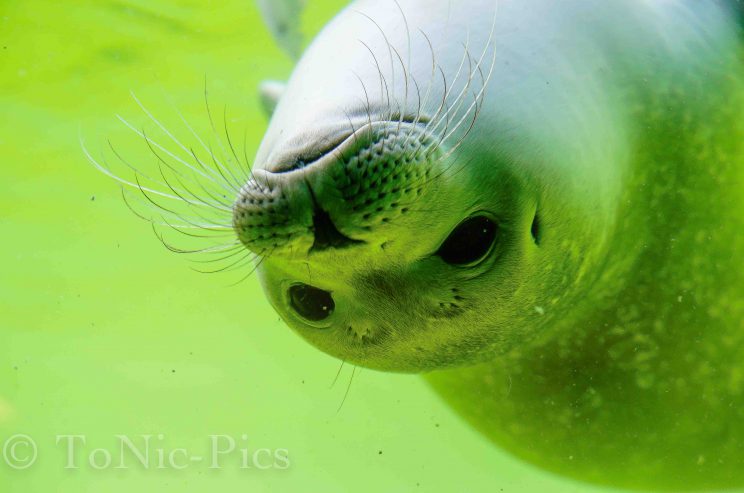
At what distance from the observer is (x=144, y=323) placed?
671 centimetres

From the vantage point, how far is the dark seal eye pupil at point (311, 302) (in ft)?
6.10

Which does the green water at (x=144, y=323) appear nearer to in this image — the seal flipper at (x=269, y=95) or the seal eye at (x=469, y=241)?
the seal flipper at (x=269, y=95)

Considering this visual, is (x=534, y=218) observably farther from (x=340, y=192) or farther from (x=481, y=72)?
(x=340, y=192)

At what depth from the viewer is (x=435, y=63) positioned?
5.75 feet

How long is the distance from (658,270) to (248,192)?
1303 mm

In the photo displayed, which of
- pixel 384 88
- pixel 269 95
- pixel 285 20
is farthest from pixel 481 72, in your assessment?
pixel 285 20

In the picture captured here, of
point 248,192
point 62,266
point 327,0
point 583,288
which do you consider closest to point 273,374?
point 62,266

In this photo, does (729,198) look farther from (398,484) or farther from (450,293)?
(398,484)

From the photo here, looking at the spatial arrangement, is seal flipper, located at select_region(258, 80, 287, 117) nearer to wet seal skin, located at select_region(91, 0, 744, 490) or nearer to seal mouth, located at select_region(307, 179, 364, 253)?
wet seal skin, located at select_region(91, 0, 744, 490)

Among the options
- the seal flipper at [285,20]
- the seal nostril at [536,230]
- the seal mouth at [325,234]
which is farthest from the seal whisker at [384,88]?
the seal flipper at [285,20]

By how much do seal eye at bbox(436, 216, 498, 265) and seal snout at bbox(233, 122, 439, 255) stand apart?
0.65 ft

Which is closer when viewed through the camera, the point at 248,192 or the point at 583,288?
Result: the point at 248,192

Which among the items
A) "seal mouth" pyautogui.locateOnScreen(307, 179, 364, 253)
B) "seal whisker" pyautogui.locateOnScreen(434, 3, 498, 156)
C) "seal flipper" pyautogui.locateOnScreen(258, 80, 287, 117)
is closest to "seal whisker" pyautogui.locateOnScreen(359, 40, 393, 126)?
"seal whisker" pyautogui.locateOnScreen(434, 3, 498, 156)

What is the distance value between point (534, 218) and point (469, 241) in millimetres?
211
